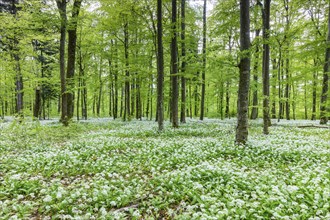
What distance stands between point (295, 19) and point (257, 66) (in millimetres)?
6173

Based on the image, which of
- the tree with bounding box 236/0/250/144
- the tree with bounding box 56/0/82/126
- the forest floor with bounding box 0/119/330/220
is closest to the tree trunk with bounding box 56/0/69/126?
the tree with bounding box 56/0/82/126

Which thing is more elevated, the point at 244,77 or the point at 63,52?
the point at 63,52

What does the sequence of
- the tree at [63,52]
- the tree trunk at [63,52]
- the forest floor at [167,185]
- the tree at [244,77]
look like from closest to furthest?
the forest floor at [167,185]
the tree at [244,77]
the tree trunk at [63,52]
the tree at [63,52]

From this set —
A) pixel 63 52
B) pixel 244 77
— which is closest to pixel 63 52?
pixel 63 52

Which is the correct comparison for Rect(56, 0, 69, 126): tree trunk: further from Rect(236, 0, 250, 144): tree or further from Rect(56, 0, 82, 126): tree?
Rect(236, 0, 250, 144): tree

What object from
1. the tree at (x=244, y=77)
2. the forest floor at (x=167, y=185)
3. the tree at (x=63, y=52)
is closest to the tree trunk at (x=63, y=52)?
the tree at (x=63, y=52)

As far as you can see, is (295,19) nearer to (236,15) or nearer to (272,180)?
(236,15)

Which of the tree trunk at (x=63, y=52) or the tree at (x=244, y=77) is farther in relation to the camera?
the tree trunk at (x=63, y=52)

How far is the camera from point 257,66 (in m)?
20.8

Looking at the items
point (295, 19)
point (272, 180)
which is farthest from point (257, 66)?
point (272, 180)

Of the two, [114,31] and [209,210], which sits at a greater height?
[114,31]

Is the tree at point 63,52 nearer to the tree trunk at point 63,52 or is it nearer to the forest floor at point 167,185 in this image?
the tree trunk at point 63,52

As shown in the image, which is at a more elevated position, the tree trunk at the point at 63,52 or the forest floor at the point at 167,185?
the tree trunk at the point at 63,52

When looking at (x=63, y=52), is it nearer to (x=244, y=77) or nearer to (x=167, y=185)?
(x=244, y=77)
